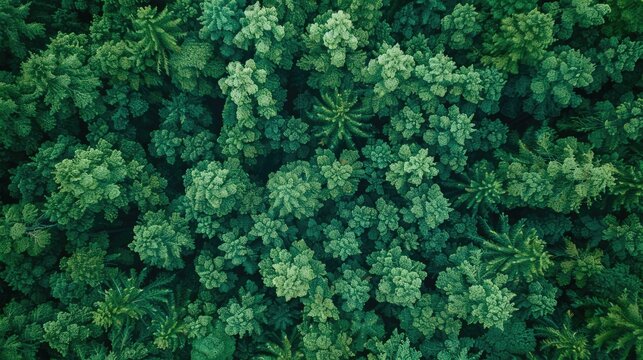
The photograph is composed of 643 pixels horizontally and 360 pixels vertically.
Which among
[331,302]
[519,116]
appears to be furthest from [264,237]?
[519,116]

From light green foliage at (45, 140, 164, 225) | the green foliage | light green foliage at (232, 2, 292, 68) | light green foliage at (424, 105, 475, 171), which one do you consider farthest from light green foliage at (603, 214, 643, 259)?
the green foliage

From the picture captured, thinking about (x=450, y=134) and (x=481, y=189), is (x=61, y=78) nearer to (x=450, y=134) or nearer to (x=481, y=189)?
(x=450, y=134)

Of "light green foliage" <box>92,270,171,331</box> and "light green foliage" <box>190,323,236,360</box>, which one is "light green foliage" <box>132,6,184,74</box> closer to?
"light green foliage" <box>92,270,171,331</box>

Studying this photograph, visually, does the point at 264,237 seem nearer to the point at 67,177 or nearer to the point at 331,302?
the point at 331,302

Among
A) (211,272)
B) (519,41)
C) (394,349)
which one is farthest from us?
(211,272)

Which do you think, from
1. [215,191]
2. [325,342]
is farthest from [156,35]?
[325,342]

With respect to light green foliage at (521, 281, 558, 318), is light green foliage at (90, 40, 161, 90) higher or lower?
higher
